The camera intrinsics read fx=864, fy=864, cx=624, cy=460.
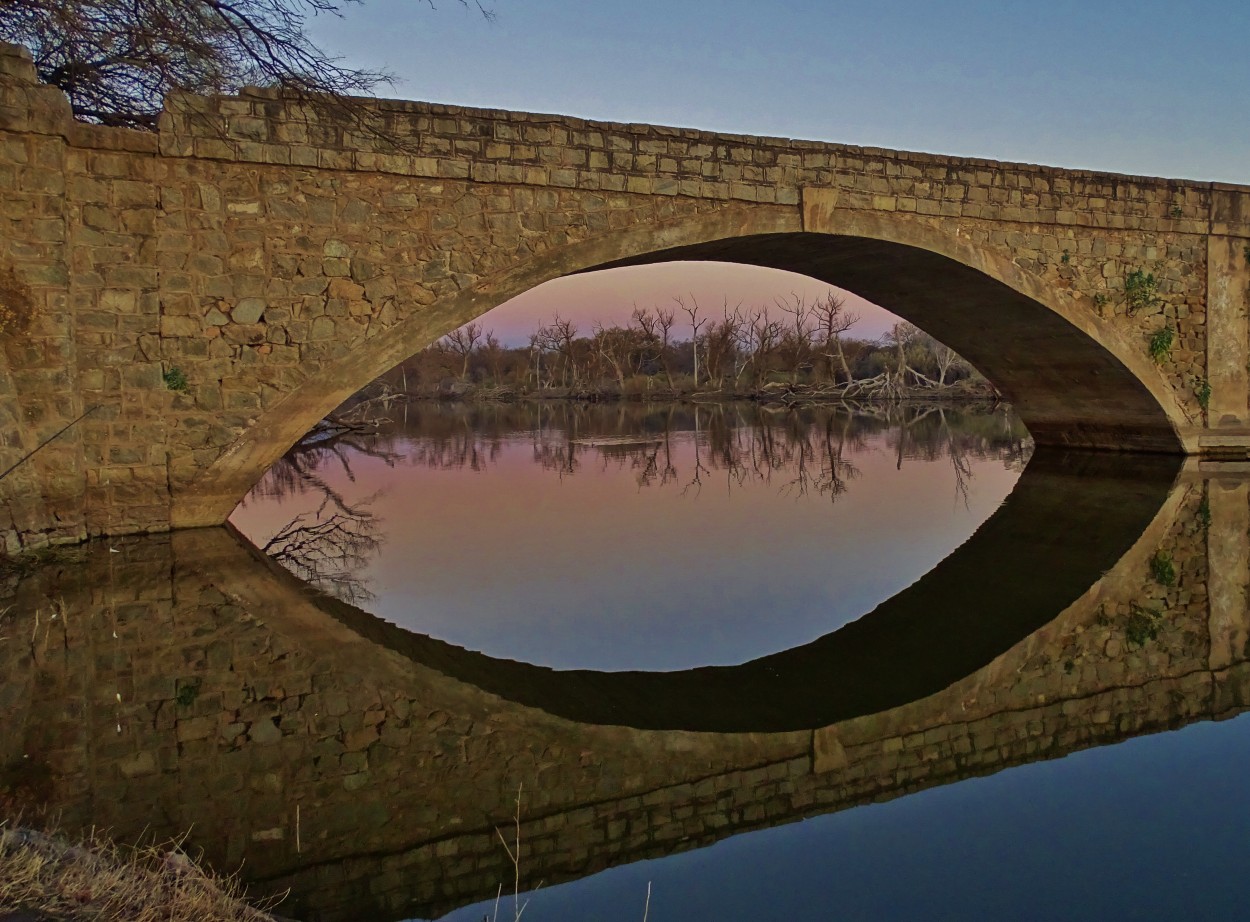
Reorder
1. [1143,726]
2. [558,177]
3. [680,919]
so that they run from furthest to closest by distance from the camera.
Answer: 1. [558,177]
2. [1143,726]
3. [680,919]

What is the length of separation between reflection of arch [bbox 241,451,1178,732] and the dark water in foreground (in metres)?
0.02

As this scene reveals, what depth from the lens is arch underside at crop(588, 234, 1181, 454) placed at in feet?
33.8

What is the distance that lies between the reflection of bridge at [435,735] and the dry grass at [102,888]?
0.97 ft

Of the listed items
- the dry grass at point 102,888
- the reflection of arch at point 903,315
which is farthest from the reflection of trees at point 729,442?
the dry grass at point 102,888

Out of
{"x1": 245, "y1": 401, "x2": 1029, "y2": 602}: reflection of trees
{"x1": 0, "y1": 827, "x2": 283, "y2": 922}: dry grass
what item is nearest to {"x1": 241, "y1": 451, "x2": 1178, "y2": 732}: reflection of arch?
{"x1": 0, "y1": 827, "x2": 283, "y2": 922}: dry grass

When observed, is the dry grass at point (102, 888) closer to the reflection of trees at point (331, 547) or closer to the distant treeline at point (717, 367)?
the reflection of trees at point (331, 547)

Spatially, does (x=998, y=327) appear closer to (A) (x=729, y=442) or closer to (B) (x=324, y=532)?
(A) (x=729, y=442)

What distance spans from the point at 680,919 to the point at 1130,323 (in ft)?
38.2

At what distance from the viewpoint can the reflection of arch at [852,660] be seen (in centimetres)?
352

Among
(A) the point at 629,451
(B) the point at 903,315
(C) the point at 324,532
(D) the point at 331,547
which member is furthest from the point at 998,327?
(D) the point at 331,547

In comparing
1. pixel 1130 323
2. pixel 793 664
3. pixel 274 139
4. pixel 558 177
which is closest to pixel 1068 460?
pixel 1130 323

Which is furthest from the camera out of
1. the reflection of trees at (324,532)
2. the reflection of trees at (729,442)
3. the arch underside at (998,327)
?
the reflection of trees at (729,442)

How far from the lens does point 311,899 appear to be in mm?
2199

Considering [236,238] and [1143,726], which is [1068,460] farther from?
[236,238]
